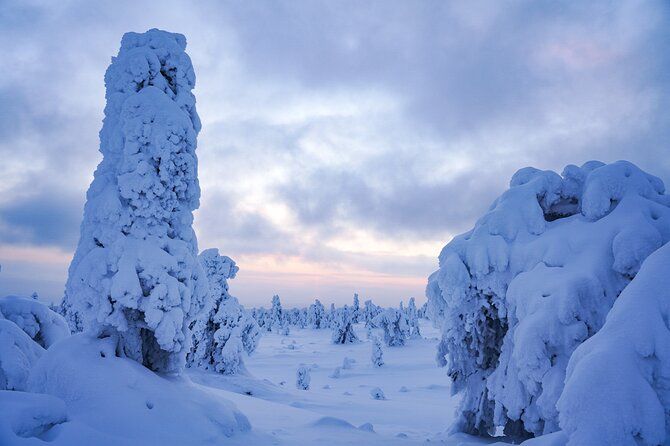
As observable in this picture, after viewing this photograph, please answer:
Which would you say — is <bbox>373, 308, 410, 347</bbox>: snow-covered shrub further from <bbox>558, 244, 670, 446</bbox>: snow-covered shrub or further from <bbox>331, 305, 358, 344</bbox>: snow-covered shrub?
<bbox>558, 244, 670, 446</bbox>: snow-covered shrub

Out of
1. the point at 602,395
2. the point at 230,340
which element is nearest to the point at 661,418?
the point at 602,395

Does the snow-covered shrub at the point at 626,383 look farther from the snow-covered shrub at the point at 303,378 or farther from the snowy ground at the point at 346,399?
the snow-covered shrub at the point at 303,378

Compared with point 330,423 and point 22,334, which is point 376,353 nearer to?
point 330,423

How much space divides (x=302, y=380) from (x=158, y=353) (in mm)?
17903

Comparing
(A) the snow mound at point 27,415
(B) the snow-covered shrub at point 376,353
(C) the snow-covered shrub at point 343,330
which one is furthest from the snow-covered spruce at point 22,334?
(C) the snow-covered shrub at point 343,330

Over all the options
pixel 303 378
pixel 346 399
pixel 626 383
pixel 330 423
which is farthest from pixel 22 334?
pixel 303 378

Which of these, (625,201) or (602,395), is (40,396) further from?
(625,201)

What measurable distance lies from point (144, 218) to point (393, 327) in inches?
1874

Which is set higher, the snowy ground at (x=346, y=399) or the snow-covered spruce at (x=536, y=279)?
the snow-covered spruce at (x=536, y=279)

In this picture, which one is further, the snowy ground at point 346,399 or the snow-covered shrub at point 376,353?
the snow-covered shrub at point 376,353

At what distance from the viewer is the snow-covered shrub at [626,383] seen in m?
4.14

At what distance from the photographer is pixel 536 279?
855cm

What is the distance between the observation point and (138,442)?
7863 mm

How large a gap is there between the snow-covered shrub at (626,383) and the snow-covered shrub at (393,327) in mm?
49918
